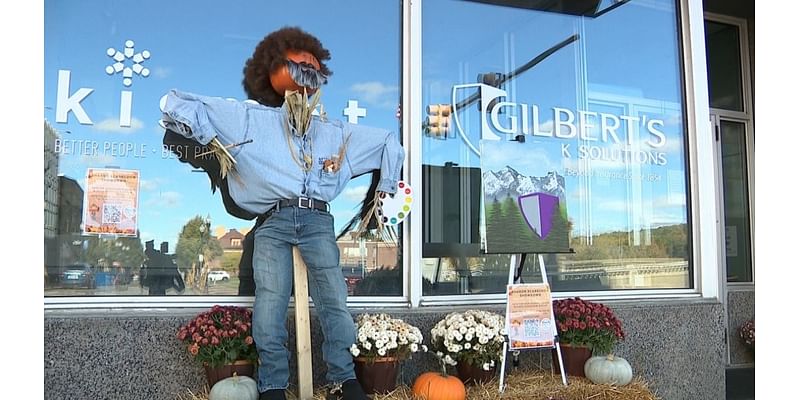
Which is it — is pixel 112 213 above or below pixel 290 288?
above

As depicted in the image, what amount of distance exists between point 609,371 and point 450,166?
1.60 metres

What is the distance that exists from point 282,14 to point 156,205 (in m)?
1.40

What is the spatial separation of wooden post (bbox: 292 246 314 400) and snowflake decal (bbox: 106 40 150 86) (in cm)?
138

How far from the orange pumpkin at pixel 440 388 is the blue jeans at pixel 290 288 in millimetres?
386

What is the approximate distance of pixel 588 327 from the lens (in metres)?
3.82

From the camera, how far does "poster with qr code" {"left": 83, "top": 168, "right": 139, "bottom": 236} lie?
351 cm

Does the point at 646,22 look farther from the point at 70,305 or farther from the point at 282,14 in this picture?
the point at 70,305

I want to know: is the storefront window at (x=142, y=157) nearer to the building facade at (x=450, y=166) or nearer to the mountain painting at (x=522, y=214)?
the building facade at (x=450, y=166)

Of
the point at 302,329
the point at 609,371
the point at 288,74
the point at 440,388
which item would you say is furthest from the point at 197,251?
the point at 609,371

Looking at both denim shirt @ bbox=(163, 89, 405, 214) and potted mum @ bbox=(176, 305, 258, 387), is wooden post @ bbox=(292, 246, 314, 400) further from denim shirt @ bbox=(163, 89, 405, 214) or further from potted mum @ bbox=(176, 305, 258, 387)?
denim shirt @ bbox=(163, 89, 405, 214)

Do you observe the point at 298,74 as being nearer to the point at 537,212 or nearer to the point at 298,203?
the point at 298,203

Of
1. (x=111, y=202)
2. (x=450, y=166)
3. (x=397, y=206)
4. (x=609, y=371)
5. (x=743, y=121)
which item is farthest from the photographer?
(x=743, y=121)

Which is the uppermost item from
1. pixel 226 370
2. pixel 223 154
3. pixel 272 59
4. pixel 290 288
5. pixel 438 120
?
pixel 272 59

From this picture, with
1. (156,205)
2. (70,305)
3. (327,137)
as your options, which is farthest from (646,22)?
(70,305)
